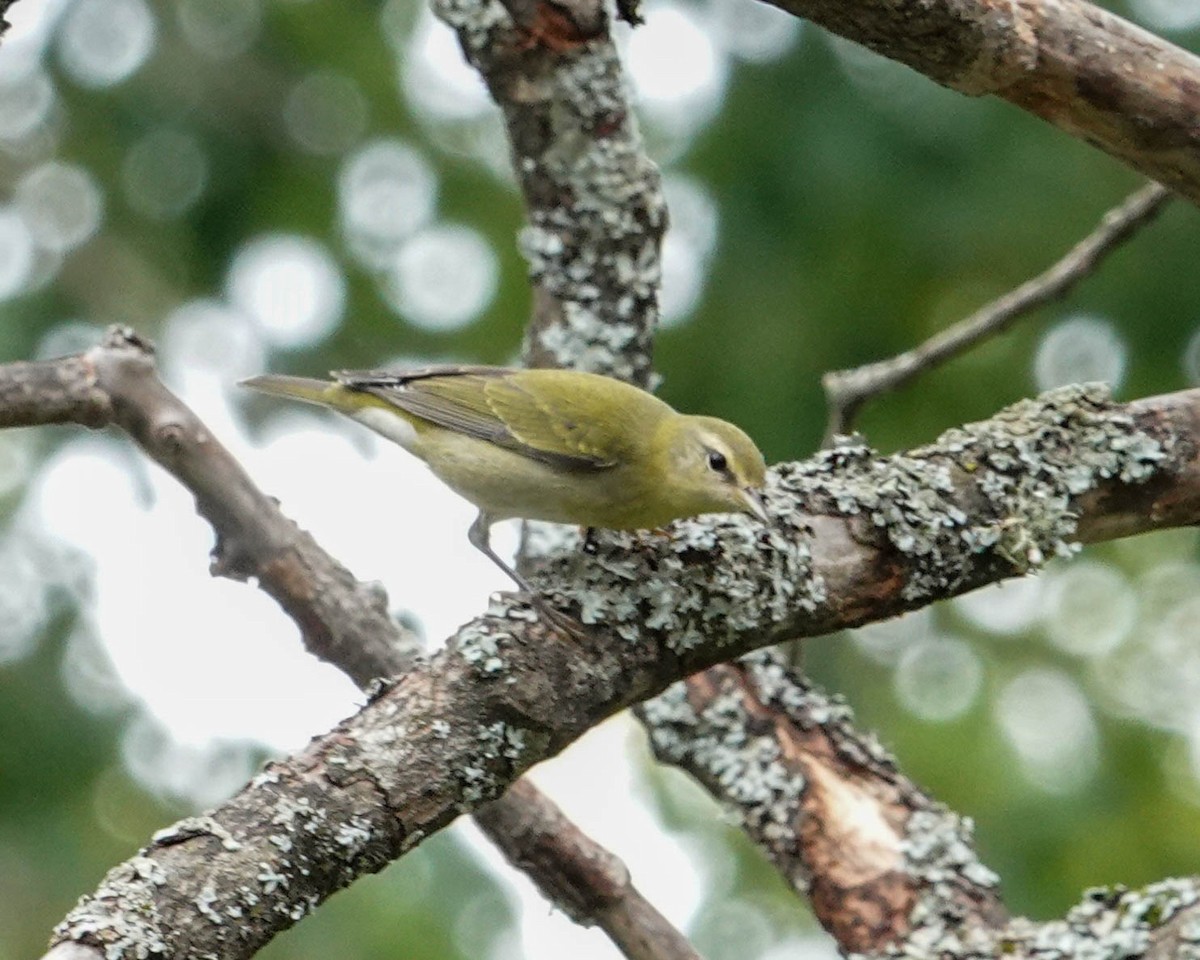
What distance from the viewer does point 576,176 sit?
4.60 meters

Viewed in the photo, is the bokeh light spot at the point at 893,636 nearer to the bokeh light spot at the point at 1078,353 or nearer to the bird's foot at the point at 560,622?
the bokeh light spot at the point at 1078,353

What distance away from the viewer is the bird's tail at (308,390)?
4867mm

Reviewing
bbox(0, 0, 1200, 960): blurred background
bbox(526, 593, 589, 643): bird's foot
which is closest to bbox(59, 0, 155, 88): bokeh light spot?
bbox(0, 0, 1200, 960): blurred background

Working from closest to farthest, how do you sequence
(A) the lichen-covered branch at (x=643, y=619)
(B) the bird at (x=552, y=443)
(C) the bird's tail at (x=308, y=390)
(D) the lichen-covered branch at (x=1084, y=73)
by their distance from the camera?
(A) the lichen-covered branch at (x=643, y=619), (D) the lichen-covered branch at (x=1084, y=73), (B) the bird at (x=552, y=443), (C) the bird's tail at (x=308, y=390)

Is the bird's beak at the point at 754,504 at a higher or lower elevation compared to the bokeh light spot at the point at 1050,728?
lower

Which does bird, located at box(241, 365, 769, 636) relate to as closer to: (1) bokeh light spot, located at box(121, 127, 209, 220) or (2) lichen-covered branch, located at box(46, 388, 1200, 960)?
(2) lichen-covered branch, located at box(46, 388, 1200, 960)

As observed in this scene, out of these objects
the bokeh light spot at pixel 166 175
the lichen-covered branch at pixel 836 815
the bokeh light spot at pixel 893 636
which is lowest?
the lichen-covered branch at pixel 836 815

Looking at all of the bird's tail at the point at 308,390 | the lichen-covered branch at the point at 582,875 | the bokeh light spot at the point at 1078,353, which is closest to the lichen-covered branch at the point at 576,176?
the bird's tail at the point at 308,390

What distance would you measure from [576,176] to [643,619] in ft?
5.94

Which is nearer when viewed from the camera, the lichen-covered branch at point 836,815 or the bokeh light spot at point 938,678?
the lichen-covered branch at point 836,815

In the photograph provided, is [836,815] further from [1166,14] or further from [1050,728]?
[1166,14]

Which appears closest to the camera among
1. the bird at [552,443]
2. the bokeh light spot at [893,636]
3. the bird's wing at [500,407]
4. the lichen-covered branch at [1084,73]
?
the lichen-covered branch at [1084,73]

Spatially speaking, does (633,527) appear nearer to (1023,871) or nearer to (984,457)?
(984,457)

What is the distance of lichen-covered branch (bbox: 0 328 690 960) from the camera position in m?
3.88
